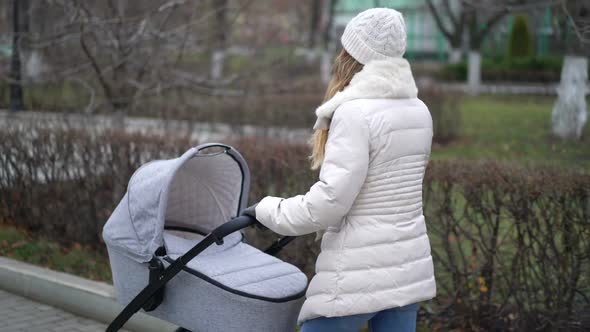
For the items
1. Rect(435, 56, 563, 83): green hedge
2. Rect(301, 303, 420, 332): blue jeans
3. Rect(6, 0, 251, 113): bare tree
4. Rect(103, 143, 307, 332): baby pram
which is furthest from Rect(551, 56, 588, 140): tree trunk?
Rect(435, 56, 563, 83): green hedge

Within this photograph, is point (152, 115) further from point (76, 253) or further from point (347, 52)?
point (347, 52)

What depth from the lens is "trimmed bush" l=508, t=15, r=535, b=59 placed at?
3097 centimetres

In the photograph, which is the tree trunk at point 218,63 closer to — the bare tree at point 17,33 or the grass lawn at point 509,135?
the bare tree at point 17,33

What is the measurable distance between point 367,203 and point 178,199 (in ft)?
4.25

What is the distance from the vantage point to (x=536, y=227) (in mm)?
4215

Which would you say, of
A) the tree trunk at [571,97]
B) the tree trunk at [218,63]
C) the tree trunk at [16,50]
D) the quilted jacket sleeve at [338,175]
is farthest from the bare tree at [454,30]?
the quilted jacket sleeve at [338,175]

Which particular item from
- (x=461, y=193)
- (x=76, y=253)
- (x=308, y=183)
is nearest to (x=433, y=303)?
(x=461, y=193)

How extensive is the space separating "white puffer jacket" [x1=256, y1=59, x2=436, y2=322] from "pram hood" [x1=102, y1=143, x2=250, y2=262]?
1.76ft

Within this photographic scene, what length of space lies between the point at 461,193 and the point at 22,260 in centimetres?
347

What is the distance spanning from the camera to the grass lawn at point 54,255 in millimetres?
5777

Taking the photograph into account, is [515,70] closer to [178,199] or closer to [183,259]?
[178,199]

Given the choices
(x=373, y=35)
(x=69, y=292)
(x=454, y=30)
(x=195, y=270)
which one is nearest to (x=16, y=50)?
(x=69, y=292)

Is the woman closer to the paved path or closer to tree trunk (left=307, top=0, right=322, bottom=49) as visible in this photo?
the paved path

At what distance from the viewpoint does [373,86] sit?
2719 millimetres
